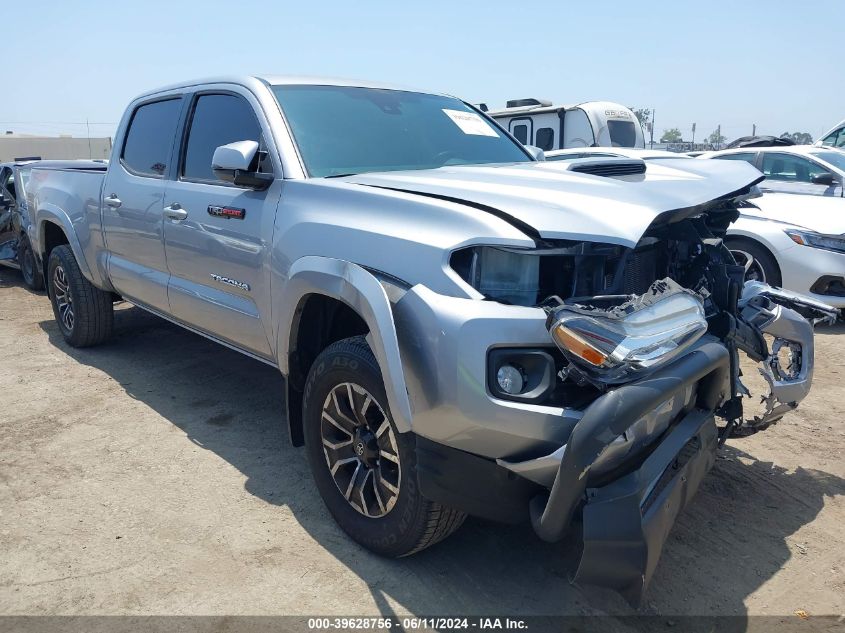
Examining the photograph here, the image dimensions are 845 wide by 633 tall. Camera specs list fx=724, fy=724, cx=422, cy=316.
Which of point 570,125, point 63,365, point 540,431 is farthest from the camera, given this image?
point 570,125

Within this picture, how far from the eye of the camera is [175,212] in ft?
13.3

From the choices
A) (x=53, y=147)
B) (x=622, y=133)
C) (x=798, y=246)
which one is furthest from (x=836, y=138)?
(x=53, y=147)

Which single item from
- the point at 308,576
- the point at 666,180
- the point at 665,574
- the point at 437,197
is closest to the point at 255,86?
the point at 437,197

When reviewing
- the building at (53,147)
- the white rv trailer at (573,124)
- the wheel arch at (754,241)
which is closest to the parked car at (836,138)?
the white rv trailer at (573,124)

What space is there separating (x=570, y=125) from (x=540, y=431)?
485 inches

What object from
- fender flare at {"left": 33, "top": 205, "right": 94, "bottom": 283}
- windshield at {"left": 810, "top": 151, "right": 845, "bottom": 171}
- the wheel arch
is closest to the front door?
fender flare at {"left": 33, "top": 205, "right": 94, "bottom": 283}

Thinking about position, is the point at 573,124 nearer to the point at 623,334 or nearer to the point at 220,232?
the point at 220,232

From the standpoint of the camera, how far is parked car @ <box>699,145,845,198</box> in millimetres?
8719

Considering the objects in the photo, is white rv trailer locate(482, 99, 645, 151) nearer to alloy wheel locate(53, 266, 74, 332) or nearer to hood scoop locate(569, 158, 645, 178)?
alloy wheel locate(53, 266, 74, 332)

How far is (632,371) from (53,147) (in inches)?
1620

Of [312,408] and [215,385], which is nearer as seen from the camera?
[312,408]

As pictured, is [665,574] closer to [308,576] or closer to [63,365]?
[308,576]

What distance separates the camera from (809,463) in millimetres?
3816

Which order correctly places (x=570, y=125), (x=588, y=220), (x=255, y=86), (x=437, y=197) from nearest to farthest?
(x=588, y=220) → (x=437, y=197) → (x=255, y=86) → (x=570, y=125)
